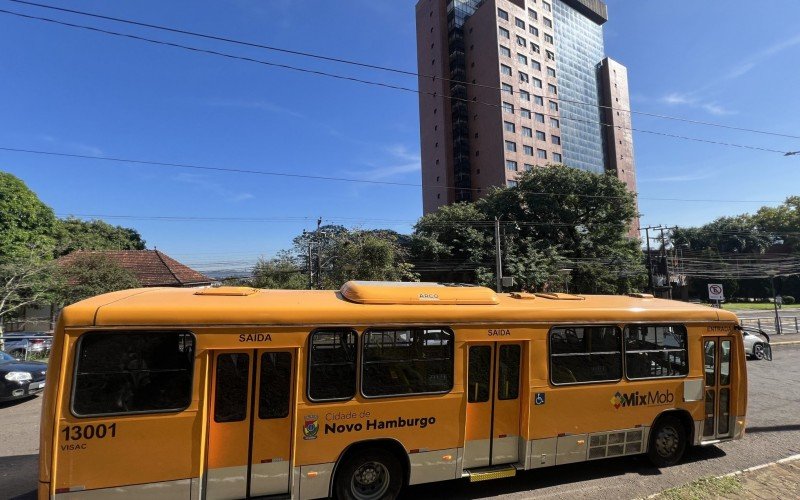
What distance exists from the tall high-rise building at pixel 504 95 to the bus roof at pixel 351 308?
59.5 meters

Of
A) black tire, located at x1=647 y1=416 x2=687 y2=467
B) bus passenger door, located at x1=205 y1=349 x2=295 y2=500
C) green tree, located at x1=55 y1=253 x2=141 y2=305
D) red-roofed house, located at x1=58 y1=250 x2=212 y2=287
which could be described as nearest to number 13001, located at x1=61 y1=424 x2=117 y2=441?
bus passenger door, located at x1=205 y1=349 x2=295 y2=500

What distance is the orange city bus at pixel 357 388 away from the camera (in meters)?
4.61

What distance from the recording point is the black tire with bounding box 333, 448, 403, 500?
5.38m

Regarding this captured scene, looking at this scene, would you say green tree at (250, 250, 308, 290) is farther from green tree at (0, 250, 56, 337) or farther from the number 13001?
the number 13001

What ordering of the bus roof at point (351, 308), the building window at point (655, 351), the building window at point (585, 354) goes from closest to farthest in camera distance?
1. the bus roof at point (351, 308)
2. the building window at point (585, 354)
3. the building window at point (655, 351)

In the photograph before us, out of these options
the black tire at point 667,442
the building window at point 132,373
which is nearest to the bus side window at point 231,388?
the building window at point 132,373

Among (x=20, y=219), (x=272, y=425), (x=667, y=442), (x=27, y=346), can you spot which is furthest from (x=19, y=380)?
(x=20, y=219)

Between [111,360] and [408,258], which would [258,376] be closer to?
[111,360]

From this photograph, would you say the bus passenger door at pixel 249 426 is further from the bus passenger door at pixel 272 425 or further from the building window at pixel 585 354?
the building window at pixel 585 354

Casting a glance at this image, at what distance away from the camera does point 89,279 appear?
2350 centimetres

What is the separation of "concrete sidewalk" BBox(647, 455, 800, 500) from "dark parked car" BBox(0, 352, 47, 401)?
1437 cm

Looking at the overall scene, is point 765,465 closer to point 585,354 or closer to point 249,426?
point 585,354

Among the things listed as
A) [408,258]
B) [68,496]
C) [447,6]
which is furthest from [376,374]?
[447,6]

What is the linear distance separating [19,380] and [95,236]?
4429 centimetres
